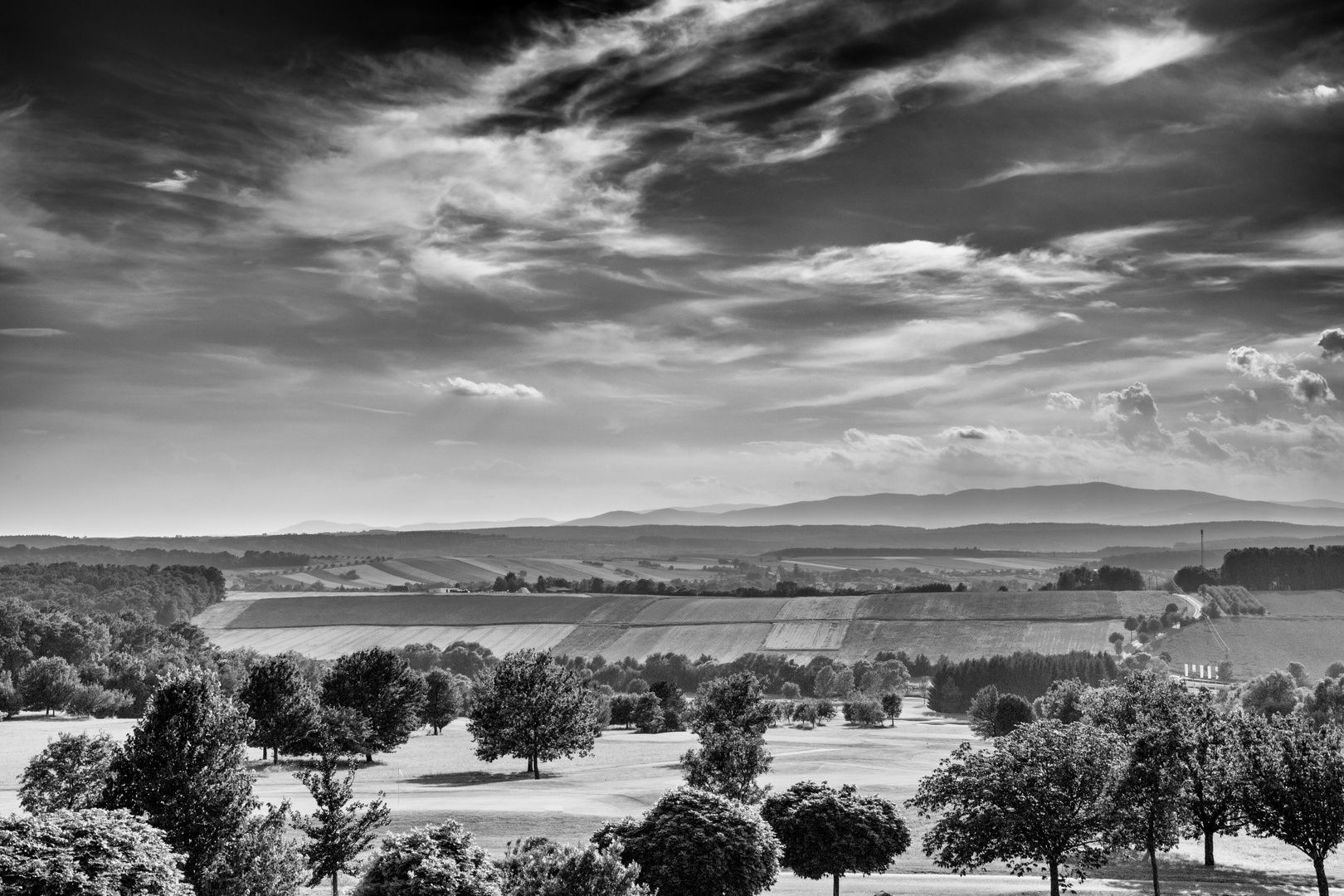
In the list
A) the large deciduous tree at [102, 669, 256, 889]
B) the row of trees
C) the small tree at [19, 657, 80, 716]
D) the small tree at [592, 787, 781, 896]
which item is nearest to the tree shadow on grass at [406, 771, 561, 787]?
the row of trees

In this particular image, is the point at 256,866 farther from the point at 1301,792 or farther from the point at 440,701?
the point at 440,701

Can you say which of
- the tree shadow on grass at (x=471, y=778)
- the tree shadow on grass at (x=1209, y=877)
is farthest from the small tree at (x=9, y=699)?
the tree shadow on grass at (x=1209, y=877)

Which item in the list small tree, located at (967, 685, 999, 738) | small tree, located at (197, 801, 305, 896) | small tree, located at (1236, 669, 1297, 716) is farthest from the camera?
small tree, located at (1236, 669, 1297, 716)

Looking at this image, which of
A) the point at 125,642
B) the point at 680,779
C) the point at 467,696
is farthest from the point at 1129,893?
the point at 125,642

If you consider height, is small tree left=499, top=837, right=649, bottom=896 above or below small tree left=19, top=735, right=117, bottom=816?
above

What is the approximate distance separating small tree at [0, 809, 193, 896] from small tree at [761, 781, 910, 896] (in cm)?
2674

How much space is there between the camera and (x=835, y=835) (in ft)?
164

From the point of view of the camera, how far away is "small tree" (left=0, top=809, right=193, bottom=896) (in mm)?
32906

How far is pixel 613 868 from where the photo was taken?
103 ft

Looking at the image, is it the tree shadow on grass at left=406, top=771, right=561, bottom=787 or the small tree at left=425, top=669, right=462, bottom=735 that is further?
the small tree at left=425, top=669, right=462, bottom=735

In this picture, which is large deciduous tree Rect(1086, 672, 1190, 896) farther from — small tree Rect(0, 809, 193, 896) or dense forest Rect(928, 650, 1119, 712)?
dense forest Rect(928, 650, 1119, 712)

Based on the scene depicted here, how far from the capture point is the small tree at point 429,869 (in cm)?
3659

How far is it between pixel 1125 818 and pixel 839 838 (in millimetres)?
14737

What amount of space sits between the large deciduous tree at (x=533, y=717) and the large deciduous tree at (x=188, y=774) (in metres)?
57.2
